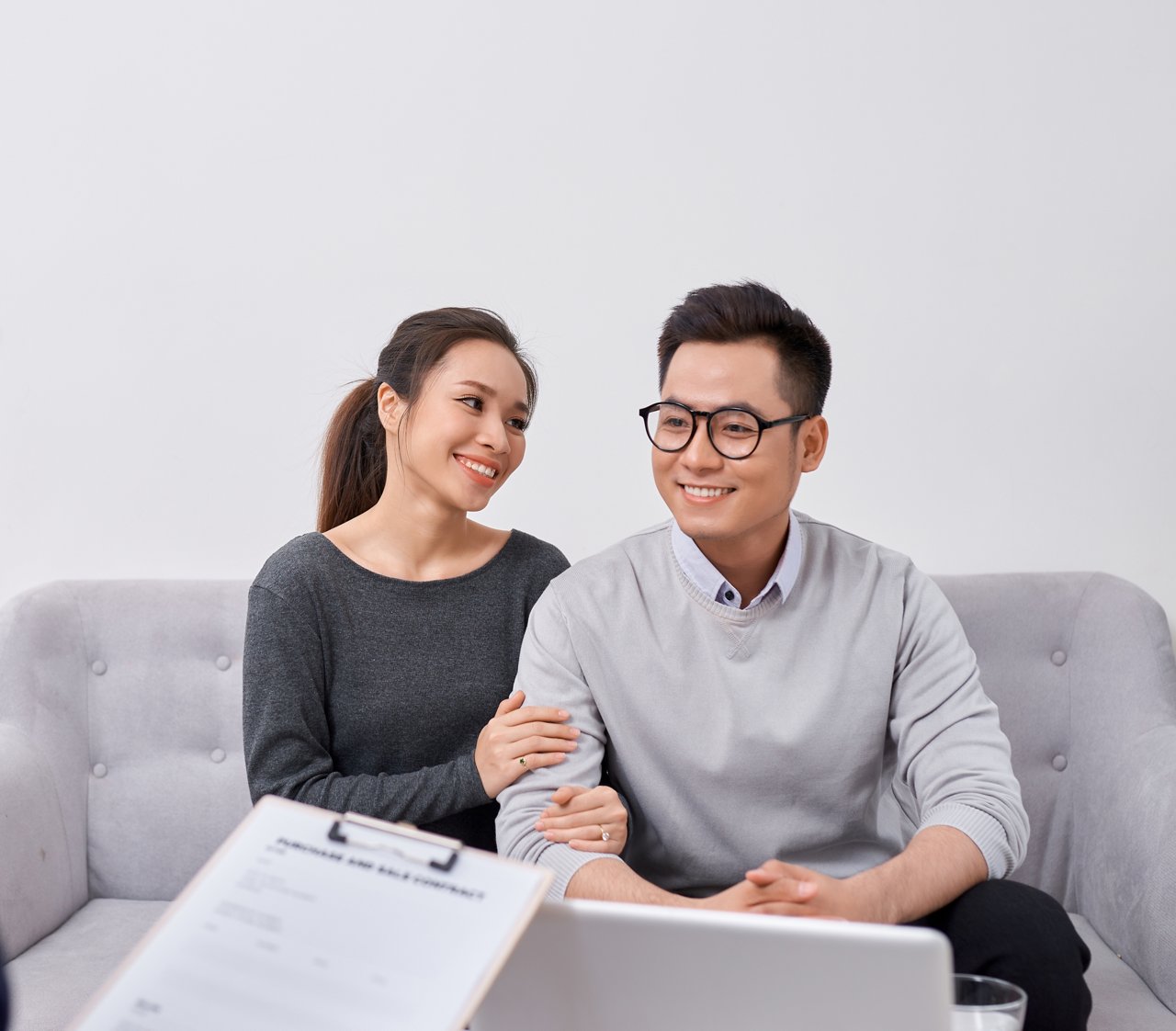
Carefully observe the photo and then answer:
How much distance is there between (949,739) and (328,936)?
100 cm

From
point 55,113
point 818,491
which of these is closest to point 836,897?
point 818,491

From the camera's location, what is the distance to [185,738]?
2.17 m

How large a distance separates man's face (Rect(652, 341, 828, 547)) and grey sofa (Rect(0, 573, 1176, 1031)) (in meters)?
0.63

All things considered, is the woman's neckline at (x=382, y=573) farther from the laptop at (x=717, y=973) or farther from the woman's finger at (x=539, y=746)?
the laptop at (x=717, y=973)

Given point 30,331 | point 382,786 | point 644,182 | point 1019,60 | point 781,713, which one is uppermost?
point 1019,60

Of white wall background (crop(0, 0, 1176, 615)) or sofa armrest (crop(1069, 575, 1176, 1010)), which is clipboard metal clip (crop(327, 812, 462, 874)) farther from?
white wall background (crop(0, 0, 1176, 615))

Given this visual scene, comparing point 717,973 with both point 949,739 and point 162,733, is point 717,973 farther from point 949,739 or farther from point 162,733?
point 162,733

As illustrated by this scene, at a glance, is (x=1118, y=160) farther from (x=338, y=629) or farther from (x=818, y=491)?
(x=338, y=629)

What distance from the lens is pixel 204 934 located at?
0.82m

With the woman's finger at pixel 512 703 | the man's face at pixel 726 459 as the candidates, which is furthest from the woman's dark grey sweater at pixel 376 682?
the man's face at pixel 726 459

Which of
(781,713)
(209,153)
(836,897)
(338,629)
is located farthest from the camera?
(209,153)

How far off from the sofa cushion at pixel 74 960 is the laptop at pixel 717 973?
1.04 m

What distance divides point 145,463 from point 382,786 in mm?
1067

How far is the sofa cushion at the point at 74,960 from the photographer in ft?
5.56
